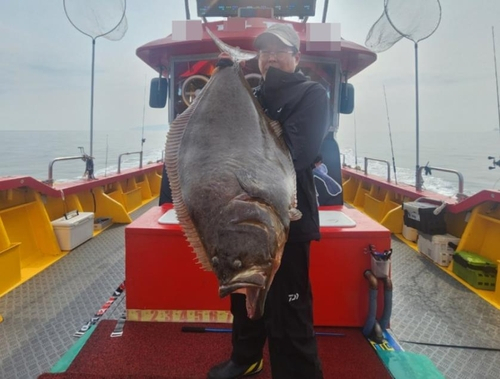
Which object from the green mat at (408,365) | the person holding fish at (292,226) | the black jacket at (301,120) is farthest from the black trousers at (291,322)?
the green mat at (408,365)

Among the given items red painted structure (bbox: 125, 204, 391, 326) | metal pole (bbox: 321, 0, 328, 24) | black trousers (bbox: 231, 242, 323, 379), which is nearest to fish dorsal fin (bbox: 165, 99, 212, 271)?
black trousers (bbox: 231, 242, 323, 379)

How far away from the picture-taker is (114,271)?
14.7 ft

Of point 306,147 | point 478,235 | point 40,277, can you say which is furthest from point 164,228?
point 478,235

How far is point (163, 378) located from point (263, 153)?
5.78ft

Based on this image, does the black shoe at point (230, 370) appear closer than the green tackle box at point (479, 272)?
Yes

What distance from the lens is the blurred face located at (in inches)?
70.0

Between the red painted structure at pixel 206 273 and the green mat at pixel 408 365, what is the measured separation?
1.24 ft

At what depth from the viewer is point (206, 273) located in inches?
115

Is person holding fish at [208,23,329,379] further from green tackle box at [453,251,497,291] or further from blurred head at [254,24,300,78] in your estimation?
green tackle box at [453,251,497,291]

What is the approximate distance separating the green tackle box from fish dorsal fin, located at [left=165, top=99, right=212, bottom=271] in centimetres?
411

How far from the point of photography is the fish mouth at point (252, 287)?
1.12m

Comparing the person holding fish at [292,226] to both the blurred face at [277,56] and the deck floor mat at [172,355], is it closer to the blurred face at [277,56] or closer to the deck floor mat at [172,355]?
the blurred face at [277,56]

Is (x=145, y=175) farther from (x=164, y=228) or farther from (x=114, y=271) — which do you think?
(x=164, y=228)

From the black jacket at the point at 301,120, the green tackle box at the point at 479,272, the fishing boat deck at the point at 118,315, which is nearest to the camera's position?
the black jacket at the point at 301,120
